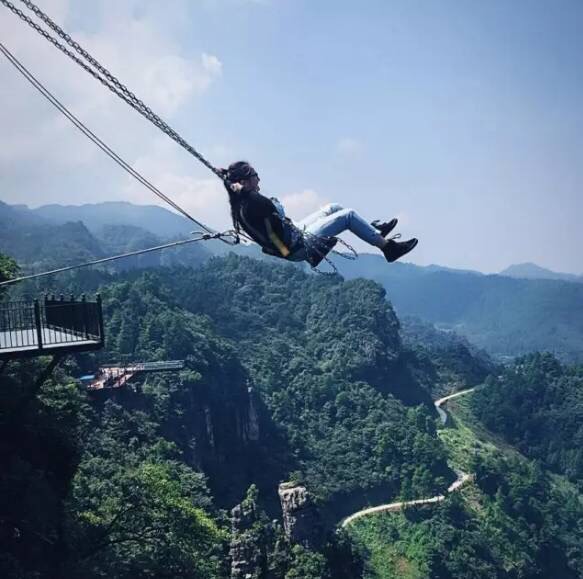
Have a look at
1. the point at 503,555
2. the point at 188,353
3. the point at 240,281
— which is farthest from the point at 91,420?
the point at 240,281

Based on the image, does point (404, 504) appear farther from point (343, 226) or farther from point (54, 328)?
point (343, 226)

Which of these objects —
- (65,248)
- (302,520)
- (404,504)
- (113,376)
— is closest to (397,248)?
(302,520)

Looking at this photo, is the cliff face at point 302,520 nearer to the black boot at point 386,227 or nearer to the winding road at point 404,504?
the winding road at point 404,504

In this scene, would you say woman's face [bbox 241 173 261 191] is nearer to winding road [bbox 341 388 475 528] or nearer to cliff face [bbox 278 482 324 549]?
cliff face [bbox 278 482 324 549]

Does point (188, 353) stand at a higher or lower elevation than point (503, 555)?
higher

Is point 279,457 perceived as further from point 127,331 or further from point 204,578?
point 204,578

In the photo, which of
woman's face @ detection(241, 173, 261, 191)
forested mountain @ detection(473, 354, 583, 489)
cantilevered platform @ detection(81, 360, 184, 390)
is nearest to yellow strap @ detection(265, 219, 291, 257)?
woman's face @ detection(241, 173, 261, 191)

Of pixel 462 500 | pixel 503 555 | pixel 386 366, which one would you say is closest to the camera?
pixel 503 555
